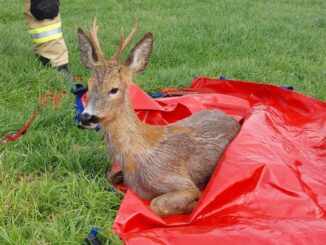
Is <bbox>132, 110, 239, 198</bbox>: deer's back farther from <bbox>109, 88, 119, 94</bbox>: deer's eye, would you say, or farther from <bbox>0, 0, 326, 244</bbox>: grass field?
<bbox>109, 88, 119, 94</bbox>: deer's eye

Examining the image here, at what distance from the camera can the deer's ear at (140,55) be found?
329cm

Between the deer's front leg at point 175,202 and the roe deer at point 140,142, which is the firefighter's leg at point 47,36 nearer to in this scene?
the roe deer at point 140,142

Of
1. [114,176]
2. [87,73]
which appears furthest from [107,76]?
[87,73]

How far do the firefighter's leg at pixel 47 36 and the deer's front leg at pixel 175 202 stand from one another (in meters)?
2.96

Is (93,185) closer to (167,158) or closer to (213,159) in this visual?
(167,158)

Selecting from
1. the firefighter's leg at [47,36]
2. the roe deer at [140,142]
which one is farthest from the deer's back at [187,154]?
the firefighter's leg at [47,36]

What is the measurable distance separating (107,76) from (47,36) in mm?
2915

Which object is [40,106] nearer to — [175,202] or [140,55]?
[140,55]

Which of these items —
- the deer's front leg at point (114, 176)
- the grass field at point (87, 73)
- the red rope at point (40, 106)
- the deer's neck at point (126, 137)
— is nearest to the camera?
the grass field at point (87, 73)

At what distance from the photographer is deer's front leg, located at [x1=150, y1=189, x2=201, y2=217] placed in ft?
10.3

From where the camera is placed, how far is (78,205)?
3.08 m

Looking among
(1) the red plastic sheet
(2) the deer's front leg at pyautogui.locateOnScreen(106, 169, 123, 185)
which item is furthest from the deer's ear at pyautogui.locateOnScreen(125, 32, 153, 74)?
(1) the red plastic sheet

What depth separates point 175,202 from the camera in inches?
126

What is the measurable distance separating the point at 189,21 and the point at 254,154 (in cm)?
514
